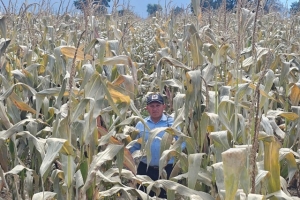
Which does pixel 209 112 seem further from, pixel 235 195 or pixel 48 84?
pixel 48 84

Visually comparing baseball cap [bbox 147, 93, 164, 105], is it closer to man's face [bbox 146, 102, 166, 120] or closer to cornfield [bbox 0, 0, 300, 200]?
man's face [bbox 146, 102, 166, 120]

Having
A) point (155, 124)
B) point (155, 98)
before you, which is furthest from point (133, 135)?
point (155, 98)

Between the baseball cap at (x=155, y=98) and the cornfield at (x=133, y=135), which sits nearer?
the cornfield at (x=133, y=135)

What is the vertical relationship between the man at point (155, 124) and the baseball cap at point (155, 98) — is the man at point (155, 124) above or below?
below

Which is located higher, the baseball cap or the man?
the baseball cap

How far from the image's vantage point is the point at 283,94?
423 centimetres

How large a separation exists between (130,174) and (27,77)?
117 cm

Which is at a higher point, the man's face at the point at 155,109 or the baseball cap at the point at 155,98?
the baseball cap at the point at 155,98

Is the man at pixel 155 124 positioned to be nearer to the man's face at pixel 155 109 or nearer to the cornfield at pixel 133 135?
the man's face at pixel 155 109

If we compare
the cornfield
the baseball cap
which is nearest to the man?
the baseball cap

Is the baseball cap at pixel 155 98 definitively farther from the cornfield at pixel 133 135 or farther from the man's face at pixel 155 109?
the cornfield at pixel 133 135

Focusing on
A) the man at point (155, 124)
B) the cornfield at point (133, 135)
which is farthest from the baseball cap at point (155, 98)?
the cornfield at point (133, 135)

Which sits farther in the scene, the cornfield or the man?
the man

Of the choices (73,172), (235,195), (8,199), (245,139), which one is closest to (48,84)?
(8,199)
